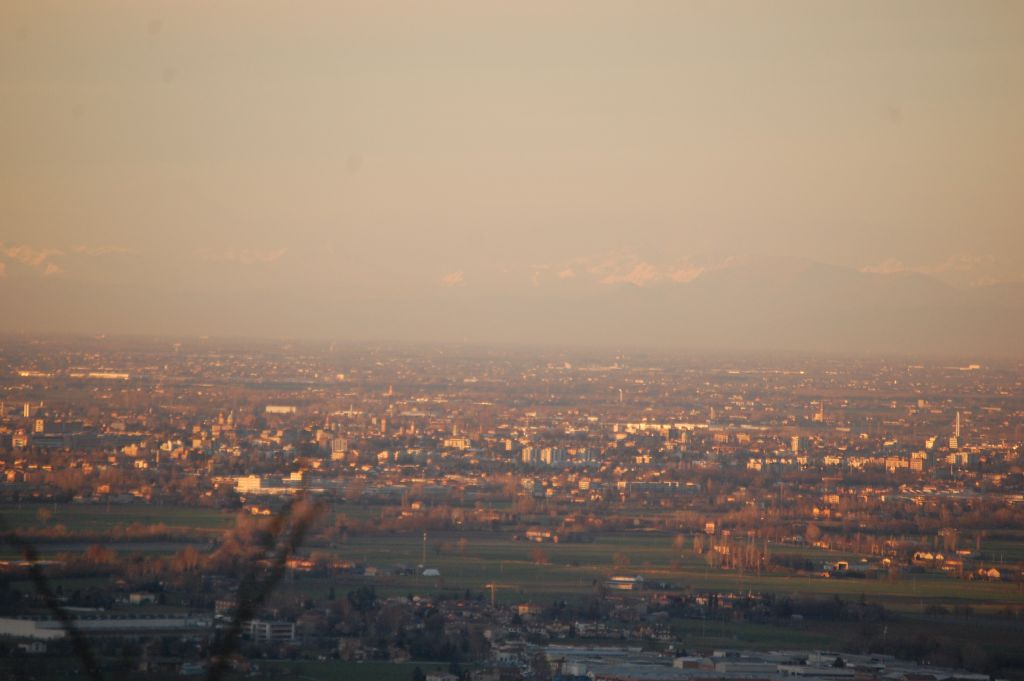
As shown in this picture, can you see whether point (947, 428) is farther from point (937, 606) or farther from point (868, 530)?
point (937, 606)

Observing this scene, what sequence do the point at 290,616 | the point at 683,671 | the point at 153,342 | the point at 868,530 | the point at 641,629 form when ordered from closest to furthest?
the point at 683,671
the point at 290,616
the point at 641,629
the point at 868,530
the point at 153,342

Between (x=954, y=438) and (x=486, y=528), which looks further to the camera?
(x=954, y=438)

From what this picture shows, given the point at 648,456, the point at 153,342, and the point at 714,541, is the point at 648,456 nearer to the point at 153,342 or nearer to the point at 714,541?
the point at 714,541

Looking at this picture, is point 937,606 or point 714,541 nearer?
point 937,606

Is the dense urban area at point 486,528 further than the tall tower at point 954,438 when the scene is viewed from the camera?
No

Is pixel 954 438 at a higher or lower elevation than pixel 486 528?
higher

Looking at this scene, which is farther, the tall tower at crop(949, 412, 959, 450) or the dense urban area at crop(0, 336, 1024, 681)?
the tall tower at crop(949, 412, 959, 450)

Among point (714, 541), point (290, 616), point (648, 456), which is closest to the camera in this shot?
point (290, 616)

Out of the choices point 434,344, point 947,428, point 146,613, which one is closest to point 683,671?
point 146,613
